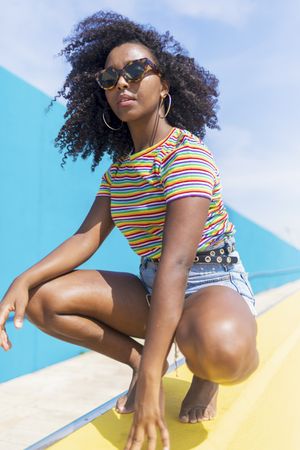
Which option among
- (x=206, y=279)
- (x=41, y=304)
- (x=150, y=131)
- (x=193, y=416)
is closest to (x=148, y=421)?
(x=193, y=416)

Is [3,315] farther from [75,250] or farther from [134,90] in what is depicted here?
[134,90]

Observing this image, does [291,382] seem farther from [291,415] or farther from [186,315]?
[186,315]

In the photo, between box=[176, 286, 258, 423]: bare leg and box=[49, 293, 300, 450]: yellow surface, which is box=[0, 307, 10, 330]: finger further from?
box=[176, 286, 258, 423]: bare leg

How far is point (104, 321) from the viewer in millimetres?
2246

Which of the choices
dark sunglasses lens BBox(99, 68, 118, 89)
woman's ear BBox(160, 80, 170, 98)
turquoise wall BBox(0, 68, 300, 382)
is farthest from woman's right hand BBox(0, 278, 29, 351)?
turquoise wall BBox(0, 68, 300, 382)

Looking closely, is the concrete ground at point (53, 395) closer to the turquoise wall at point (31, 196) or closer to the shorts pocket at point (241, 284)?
the turquoise wall at point (31, 196)

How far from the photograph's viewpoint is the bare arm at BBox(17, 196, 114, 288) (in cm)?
210

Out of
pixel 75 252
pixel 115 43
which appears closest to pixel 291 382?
pixel 75 252

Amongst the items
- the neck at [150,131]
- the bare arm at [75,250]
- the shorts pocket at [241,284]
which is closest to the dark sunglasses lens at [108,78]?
the neck at [150,131]

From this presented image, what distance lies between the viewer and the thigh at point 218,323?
5.42 feet

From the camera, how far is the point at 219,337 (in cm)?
165

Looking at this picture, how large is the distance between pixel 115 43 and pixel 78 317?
1193 millimetres

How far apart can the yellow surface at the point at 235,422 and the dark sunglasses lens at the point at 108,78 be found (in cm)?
134

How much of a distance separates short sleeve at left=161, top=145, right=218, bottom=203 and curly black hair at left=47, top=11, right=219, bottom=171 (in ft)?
1.52
